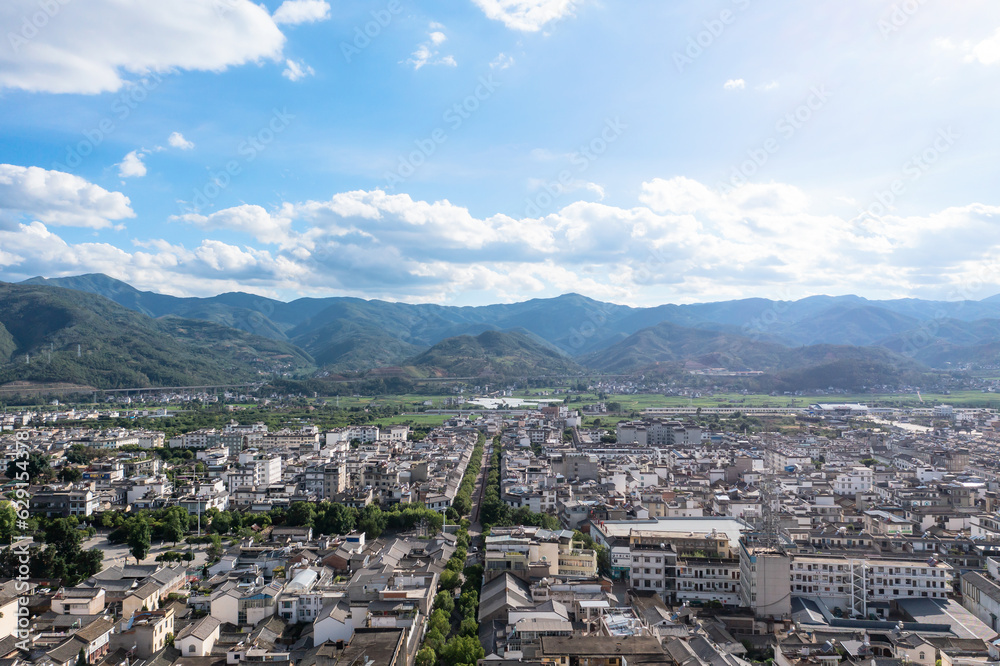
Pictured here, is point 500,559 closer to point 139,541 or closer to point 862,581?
point 862,581

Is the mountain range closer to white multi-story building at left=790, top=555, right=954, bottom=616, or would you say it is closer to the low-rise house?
the low-rise house

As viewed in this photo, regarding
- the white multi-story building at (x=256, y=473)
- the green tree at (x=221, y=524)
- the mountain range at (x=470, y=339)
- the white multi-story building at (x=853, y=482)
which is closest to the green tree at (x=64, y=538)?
the green tree at (x=221, y=524)

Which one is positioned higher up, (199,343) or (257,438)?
(199,343)

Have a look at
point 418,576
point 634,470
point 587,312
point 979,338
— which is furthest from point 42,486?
point 587,312

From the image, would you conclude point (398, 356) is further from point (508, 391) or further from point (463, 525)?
point (463, 525)

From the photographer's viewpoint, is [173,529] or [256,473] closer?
[173,529]

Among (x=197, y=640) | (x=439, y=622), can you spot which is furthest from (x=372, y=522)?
(x=197, y=640)
